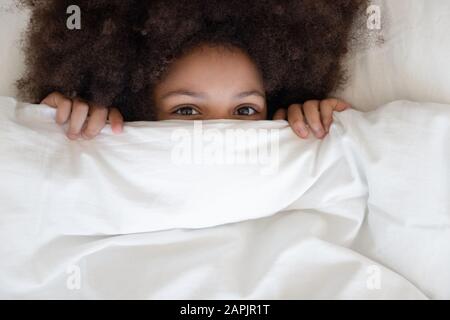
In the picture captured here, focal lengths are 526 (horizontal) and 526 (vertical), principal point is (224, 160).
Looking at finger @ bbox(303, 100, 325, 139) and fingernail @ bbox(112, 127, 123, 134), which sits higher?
finger @ bbox(303, 100, 325, 139)

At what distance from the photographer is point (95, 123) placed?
77cm

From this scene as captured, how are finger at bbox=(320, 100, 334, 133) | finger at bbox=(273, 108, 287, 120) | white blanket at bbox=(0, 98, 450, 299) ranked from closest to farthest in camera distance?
white blanket at bbox=(0, 98, 450, 299) → finger at bbox=(320, 100, 334, 133) → finger at bbox=(273, 108, 287, 120)

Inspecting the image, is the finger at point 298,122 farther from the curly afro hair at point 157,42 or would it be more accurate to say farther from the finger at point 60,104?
the finger at point 60,104

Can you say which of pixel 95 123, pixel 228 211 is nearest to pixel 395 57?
pixel 228 211

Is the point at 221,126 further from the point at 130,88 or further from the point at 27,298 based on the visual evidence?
the point at 27,298

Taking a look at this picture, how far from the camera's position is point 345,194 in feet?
2.49

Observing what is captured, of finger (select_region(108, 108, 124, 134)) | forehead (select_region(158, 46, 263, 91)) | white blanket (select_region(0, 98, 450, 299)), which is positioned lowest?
white blanket (select_region(0, 98, 450, 299))

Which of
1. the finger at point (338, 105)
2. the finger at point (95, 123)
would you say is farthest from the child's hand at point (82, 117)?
the finger at point (338, 105)

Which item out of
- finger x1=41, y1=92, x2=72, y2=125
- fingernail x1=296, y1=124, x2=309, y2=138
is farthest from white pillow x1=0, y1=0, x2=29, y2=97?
fingernail x1=296, y1=124, x2=309, y2=138

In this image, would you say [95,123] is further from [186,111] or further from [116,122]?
[186,111]

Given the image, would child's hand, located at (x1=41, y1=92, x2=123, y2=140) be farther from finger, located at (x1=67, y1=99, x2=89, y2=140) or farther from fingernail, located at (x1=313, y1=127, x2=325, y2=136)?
fingernail, located at (x1=313, y1=127, x2=325, y2=136)

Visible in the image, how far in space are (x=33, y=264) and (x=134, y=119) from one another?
1.08 ft

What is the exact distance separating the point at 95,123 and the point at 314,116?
333 millimetres

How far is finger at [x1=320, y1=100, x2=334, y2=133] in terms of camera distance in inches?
31.6
